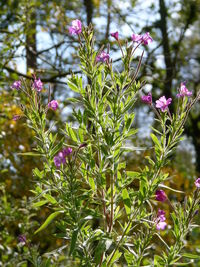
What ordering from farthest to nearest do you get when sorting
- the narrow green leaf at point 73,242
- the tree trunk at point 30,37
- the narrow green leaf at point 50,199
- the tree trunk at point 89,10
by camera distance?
the tree trunk at point 89,10, the tree trunk at point 30,37, the narrow green leaf at point 50,199, the narrow green leaf at point 73,242

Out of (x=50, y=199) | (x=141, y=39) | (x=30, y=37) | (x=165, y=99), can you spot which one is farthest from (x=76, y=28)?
(x=30, y=37)

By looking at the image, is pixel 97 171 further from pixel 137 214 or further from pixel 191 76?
pixel 191 76

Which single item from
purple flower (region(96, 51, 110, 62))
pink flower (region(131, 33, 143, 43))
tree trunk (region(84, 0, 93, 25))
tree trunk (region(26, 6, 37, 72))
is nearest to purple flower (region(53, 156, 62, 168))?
purple flower (region(96, 51, 110, 62))

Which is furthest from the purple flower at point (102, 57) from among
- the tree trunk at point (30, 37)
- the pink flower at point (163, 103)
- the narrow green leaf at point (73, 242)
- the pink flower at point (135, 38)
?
the tree trunk at point (30, 37)

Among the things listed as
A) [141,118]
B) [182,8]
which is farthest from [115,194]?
[141,118]

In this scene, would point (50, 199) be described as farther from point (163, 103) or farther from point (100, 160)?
point (163, 103)

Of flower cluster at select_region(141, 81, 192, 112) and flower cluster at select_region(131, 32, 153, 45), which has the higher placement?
flower cluster at select_region(131, 32, 153, 45)

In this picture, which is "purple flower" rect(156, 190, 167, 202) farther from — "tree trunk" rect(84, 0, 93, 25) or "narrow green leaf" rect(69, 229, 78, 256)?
"tree trunk" rect(84, 0, 93, 25)

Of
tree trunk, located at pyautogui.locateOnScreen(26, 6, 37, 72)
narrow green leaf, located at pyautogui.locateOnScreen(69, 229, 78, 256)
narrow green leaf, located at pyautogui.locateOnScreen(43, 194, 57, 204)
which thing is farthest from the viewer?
tree trunk, located at pyautogui.locateOnScreen(26, 6, 37, 72)

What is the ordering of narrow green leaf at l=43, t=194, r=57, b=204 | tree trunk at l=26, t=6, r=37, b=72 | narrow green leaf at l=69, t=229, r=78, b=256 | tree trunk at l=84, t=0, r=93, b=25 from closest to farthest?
1. narrow green leaf at l=69, t=229, r=78, b=256
2. narrow green leaf at l=43, t=194, r=57, b=204
3. tree trunk at l=26, t=6, r=37, b=72
4. tree trunk at l=84, t=0, r=93, b=25

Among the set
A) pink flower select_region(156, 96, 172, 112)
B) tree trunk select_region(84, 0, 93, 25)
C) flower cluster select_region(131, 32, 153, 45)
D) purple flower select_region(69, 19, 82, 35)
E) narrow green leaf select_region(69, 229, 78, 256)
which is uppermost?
tree trunk select_region(84, 0, 93, 25)

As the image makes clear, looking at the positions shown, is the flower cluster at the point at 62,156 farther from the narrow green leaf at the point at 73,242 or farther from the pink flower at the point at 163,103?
the pink flower at the point at 163,103

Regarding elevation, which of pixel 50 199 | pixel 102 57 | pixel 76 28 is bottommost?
pixel 50 199

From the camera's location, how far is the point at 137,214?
161 cm
